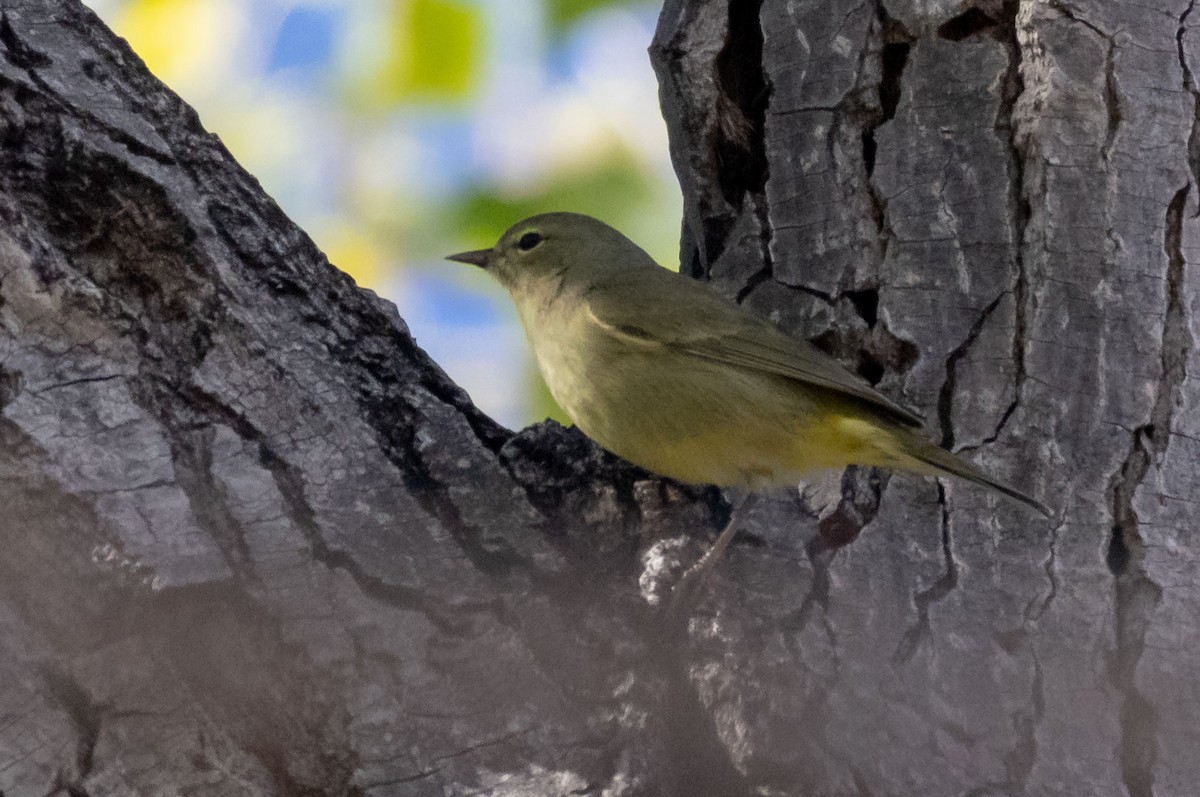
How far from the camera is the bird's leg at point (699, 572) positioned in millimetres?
2393

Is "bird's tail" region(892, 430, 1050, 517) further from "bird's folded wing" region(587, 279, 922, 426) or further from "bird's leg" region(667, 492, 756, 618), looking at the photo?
"bird's leg" region(667, 492, 756, 618)

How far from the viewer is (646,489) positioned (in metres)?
2.92

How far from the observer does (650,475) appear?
3.02 metres

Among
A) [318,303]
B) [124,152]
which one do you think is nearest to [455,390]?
[318,303]

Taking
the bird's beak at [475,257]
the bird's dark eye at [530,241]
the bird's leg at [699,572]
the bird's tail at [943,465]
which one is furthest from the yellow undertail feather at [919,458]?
the bird's beak at [475,257]

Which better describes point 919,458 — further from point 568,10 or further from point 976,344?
point 568,10

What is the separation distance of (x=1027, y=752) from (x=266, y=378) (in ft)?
5.42

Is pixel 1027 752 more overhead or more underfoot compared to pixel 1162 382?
more underfoot

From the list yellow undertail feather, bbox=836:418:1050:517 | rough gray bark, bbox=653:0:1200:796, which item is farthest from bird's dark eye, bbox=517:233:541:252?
yellow undertail feather, bbox=836:418:1050:517

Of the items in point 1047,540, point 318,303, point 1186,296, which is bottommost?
point 1047,540

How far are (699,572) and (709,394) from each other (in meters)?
1.11

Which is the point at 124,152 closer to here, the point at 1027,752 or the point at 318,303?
the point at 318,303

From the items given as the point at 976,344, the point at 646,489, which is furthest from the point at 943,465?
the point at 646,489

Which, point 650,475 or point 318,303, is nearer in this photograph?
point 318,303
